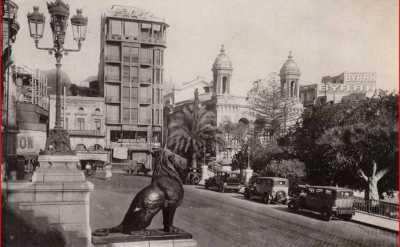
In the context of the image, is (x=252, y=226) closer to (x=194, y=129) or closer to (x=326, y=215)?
(x=326, y=215)

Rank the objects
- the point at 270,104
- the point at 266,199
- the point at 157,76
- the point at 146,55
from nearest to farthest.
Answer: the point at 266,199 → the point at 270,104 → the point at 146,55 → the point at 157,76

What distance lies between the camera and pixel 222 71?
45.5m

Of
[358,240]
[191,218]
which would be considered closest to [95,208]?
[191,218]

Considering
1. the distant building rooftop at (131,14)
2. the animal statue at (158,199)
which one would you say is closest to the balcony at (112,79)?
the distant building rooftop at (131,14)

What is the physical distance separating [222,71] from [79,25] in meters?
34.5

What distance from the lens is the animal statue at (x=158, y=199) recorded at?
249 inches

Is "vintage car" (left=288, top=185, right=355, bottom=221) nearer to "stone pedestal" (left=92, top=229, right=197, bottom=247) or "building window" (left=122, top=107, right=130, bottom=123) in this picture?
"stone pedestal" (left=92, top=229, right=197, bottom=247)

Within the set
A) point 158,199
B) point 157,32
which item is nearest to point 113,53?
point 157,32

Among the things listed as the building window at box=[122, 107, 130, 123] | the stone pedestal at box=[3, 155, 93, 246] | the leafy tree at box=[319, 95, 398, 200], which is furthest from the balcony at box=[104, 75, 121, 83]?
the stone pedestal at box=[3, 155, 93, 246]

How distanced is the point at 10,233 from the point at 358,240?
32.7 feet

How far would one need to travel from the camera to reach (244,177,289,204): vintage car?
71.2ft

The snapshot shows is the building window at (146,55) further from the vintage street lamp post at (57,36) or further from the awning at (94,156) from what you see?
the vintage street lamp post at (57,36)

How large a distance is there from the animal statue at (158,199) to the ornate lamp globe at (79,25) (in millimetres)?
6296

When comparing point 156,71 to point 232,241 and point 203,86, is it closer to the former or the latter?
point 203,86
